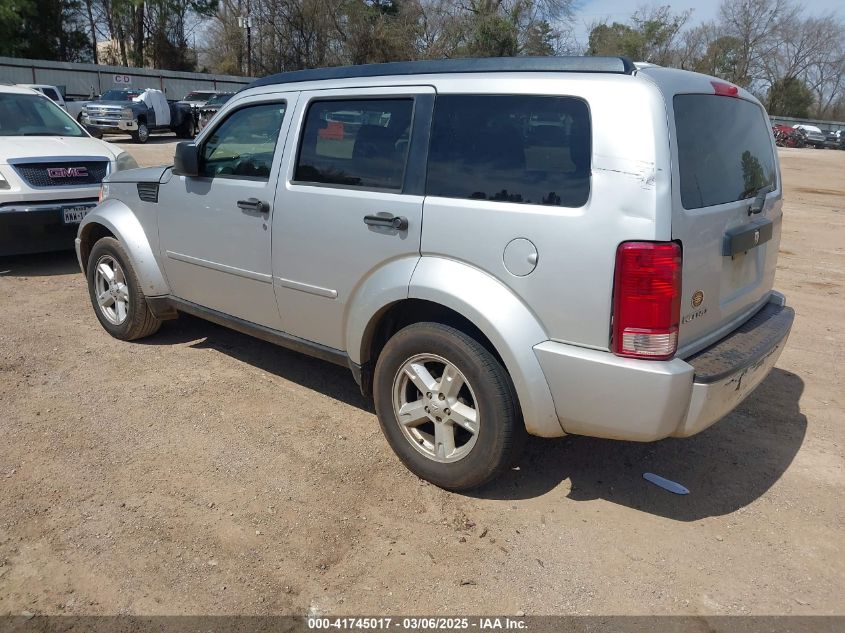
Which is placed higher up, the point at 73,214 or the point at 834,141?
the point at 73,214

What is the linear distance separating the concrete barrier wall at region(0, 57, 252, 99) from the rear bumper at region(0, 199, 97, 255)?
2655 cm

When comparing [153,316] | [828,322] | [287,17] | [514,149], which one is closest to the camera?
[514,149]

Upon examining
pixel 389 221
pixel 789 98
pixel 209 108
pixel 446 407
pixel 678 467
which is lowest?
pixel 678 467

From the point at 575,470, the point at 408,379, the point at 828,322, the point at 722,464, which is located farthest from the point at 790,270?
the point at 408,379

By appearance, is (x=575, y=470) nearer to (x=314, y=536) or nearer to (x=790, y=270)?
(x=314, y=536)

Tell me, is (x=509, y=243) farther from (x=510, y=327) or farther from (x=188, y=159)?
(x=188, y=159)

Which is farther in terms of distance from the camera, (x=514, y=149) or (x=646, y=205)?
(x=514, y=149)

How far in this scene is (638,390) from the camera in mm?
2803

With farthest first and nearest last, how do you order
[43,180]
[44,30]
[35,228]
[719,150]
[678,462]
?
1. [44,30]
2. [43,180]
3. [35,228]
4. [678,462]
5. [719,150]

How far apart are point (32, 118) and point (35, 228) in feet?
6.61

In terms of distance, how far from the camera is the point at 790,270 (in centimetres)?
834

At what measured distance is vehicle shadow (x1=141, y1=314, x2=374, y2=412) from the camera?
4.71 meters

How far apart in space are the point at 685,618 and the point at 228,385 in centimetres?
313

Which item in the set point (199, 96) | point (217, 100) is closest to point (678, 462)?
point (217, 100)
